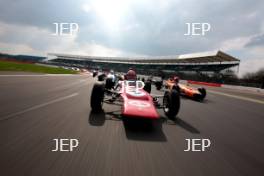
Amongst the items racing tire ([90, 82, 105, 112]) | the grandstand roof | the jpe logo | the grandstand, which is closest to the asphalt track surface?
racing tire ([90, 82, 105, 112])

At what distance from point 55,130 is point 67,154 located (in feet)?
3.50

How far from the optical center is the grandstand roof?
39938 millimetres

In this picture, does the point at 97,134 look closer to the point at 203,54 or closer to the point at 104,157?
the point at 104,157

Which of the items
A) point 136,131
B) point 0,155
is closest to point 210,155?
point 136,131

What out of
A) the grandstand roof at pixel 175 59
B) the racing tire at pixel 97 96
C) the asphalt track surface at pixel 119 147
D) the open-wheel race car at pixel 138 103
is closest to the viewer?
the asphalt track surface at pixel 119 147

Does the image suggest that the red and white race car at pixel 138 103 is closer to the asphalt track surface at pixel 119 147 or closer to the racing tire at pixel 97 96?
the racing tire at pixel 97 96

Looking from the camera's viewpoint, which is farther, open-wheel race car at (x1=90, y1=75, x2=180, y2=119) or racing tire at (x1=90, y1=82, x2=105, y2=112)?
racing tire at (x1=90, y1=82, x2=105, y2=112)

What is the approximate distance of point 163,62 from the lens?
63.5 m

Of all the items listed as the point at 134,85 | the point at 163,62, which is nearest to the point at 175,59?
the point at 163,62

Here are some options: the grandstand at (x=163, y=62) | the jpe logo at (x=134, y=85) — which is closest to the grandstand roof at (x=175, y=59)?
the grandstand at (x=163, y=62)

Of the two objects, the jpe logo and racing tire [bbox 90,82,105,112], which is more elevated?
the jpe logo

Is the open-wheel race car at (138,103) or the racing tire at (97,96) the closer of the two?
the open-wheel race car at (138,103)

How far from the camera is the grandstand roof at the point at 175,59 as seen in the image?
131 feet

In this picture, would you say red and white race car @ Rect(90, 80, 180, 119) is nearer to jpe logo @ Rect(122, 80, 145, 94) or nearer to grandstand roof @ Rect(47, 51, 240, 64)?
jpe logo @ Rect(122, 80, 145, 94)
